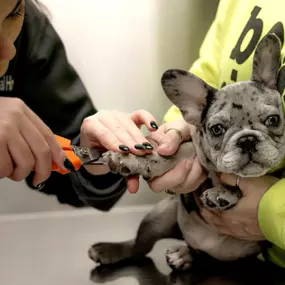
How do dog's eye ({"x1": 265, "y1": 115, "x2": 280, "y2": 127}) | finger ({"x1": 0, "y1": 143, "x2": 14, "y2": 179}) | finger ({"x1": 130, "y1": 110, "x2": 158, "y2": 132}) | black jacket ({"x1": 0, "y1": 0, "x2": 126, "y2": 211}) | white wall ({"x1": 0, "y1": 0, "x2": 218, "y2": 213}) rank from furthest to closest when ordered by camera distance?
white wall ({"x1": 0, "y1": 0, "x2": 218, "y2": 213})
black jacket ({"x1": 0, "y1": 0, "x2": 126, "y2": 211})
finger ({"x1": 130, "y1": 110, "x2": 158, "y2": 132})
dog's eye ({"x1": 265, "y1": 115, "x2": 280, "y2": 127})
finger ({"x1": 0, "y1": 143, "x2": 14, "y2": 179})

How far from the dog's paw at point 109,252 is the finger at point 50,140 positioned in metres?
0.25

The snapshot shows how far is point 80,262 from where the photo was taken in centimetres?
96

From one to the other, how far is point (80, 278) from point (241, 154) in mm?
326

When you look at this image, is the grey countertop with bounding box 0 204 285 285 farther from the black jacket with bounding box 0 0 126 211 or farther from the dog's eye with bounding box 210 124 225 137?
the dog's eye with bounding box 210 124 225 137

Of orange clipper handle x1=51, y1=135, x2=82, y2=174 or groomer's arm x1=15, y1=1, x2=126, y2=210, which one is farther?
groomer's arm x1=15, y1=1, x2=126, y2=210

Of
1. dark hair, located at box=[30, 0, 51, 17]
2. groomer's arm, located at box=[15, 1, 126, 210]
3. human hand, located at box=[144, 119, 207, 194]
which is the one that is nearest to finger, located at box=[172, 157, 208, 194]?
human hand, located at box=[144, 119, 207, 194]

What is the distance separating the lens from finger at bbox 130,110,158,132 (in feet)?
2.97

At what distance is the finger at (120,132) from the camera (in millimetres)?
820

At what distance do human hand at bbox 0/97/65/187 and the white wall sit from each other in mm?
724

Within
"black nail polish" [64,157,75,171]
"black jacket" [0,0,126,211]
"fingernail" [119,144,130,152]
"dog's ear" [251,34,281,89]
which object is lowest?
"black jacket" [0,0,126,211]

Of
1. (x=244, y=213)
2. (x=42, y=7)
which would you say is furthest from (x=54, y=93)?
(x=244, y=213)

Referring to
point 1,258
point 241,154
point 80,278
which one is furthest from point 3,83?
point 241,154

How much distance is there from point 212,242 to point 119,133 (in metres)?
0.24

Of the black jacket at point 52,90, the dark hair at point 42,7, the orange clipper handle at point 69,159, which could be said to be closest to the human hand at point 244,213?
the orange clipper handle at point 69,159
